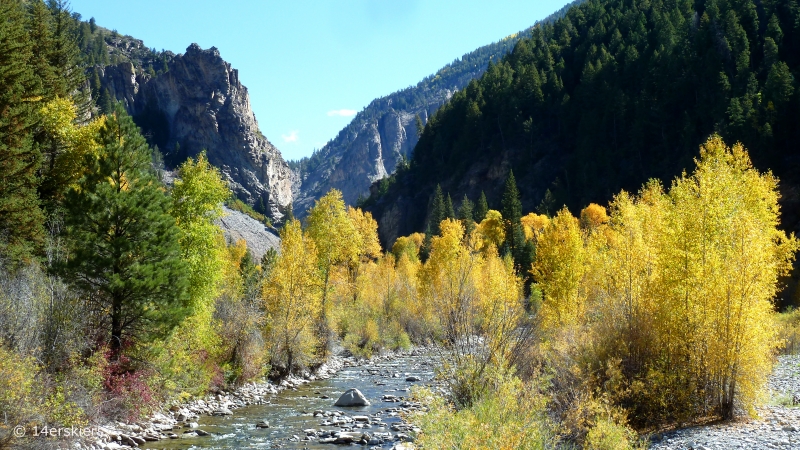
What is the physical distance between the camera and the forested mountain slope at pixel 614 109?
72.6m

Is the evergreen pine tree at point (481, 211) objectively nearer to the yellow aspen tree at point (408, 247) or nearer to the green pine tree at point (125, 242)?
the yellow aspen tree at point (408, 247)

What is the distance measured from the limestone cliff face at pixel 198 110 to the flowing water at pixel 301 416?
149 meters

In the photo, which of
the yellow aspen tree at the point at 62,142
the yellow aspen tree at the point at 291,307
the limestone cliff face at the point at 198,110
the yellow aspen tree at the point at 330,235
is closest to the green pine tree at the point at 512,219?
the yellow aspen tree at the point at 330,235

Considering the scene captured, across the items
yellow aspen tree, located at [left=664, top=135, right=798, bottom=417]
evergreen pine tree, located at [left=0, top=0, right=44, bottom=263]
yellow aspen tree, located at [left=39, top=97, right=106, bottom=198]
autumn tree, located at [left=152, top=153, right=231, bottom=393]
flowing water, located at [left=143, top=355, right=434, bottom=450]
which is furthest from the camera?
yellow aspen tree, located at [left=39, top=97, right=106, bottom=198]

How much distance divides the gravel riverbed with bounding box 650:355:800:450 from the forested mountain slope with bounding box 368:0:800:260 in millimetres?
49719

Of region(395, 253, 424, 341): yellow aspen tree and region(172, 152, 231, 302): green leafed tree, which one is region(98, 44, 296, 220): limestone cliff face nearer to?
region(395, 253, 424, 341): yellow aspen tree

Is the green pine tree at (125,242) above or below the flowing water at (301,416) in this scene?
above

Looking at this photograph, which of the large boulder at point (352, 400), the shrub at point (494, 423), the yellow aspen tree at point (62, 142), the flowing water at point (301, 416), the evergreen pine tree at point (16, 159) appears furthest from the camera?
the yellow aspen tree at point (62, 142)

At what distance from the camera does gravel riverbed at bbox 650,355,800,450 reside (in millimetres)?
12906

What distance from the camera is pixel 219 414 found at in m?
22.3

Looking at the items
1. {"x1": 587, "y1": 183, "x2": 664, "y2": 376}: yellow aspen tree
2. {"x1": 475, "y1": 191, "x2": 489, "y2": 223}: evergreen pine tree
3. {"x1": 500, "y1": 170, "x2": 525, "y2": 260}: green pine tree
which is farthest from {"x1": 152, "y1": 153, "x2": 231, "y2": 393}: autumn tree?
{"x1": 475, "y1": 191, "x2": 489, "y2": 223}: evergreen pine tree

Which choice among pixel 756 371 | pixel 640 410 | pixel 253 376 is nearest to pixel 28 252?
pixel 253 376

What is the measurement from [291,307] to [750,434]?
2296cm

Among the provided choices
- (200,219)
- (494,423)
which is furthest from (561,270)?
(494,423)
